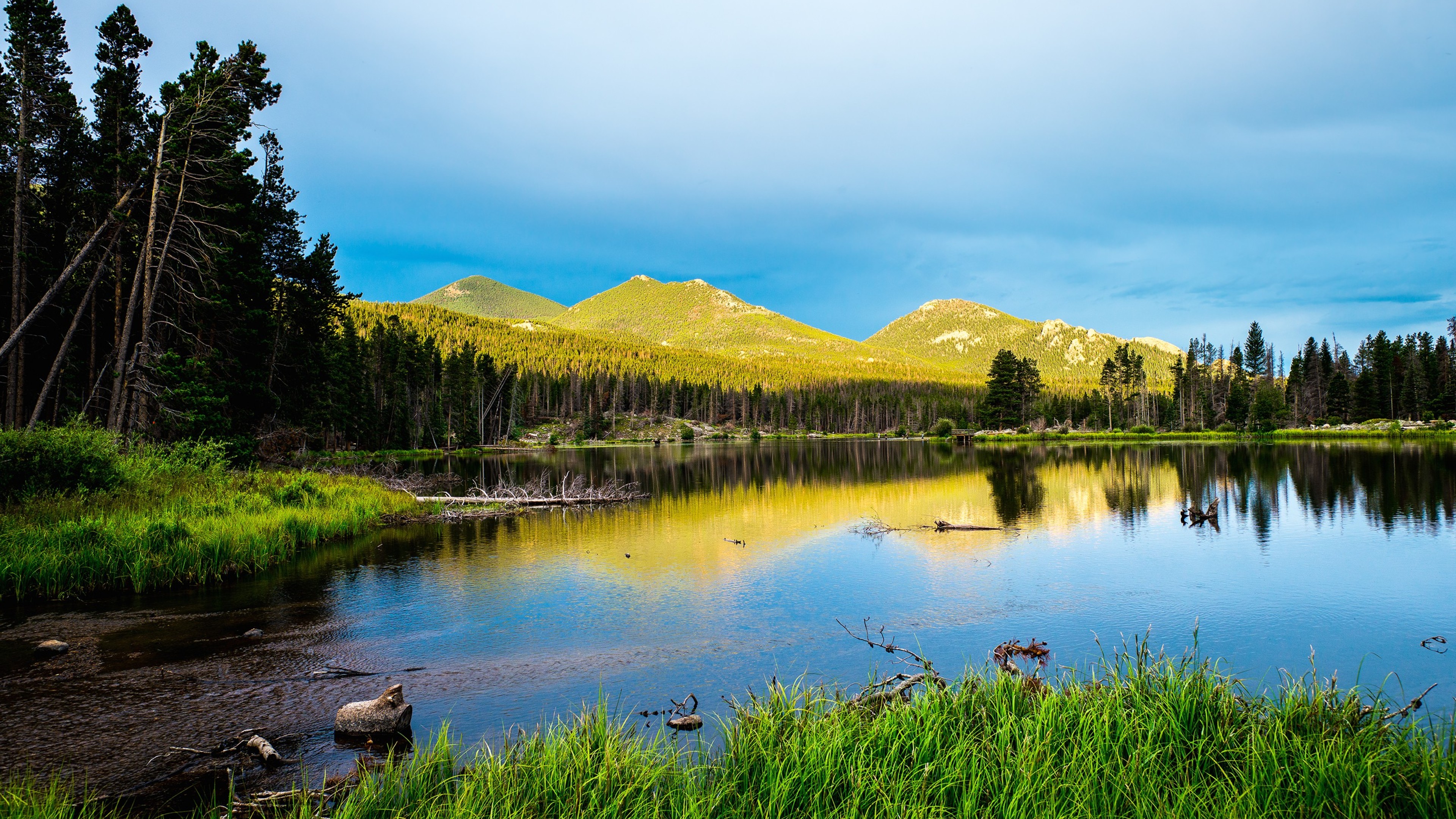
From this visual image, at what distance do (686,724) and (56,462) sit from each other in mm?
17956

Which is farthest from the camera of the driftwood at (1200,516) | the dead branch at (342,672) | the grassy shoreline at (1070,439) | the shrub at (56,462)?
the grassy shoreline at (1070,439)

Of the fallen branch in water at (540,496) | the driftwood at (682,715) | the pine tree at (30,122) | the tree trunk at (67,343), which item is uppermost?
the pine tree at (30,122)

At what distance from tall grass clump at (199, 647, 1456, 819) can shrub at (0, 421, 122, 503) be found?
15694mm

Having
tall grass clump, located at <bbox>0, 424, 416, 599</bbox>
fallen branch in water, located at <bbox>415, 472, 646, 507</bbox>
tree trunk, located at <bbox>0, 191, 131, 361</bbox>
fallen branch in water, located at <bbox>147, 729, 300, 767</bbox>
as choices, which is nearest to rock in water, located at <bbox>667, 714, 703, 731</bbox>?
fallen branch in water, located at <bbox>147, 729, 300, 767</bbox>

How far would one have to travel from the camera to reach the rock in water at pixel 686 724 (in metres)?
7.92

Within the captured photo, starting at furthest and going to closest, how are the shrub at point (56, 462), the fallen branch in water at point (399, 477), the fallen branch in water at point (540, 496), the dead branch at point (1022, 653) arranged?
the fallen branch in water at point (399, 477), the fallen branch in water at point (540, 496), the shrub at point (56, 462), the dead branch at point (1022, 653)

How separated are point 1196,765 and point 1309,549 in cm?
1819

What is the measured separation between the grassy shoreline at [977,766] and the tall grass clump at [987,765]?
0.02 m

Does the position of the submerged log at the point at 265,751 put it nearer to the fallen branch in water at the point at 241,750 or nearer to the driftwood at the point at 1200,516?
the fallen branch in water at the point at 241,750

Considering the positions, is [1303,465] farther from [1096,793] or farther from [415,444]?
[415,444]

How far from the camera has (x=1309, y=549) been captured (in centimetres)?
1895

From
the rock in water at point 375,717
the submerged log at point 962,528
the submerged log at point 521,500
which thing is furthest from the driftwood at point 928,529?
the rock in water at point 375,717

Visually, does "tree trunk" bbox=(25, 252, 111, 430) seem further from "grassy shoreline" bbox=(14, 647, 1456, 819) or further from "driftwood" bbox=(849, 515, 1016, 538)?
"driftwood" bbox=(849, 515, 1016, 538)

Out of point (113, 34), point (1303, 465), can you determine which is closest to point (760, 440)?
point (1303, 465)
